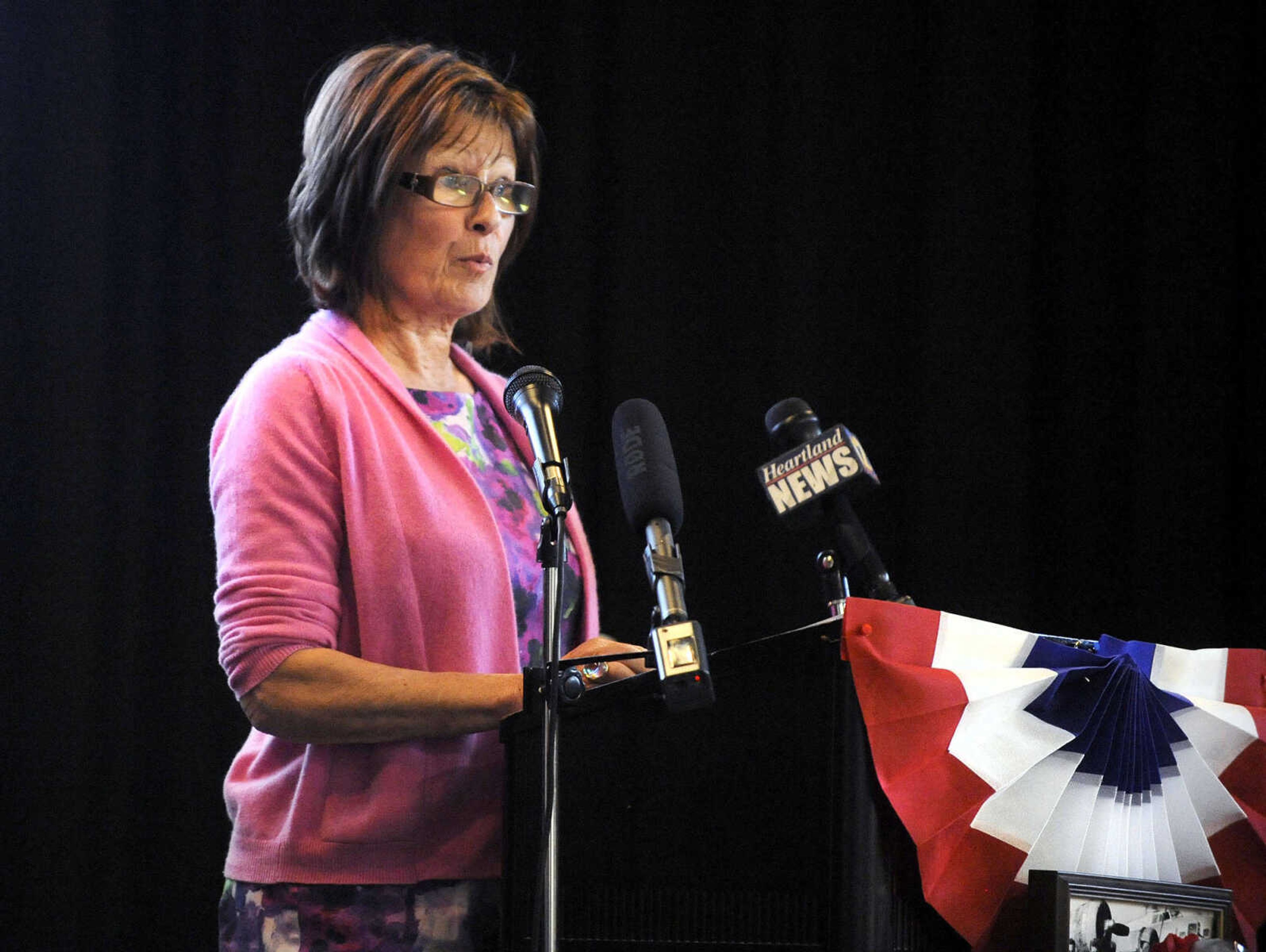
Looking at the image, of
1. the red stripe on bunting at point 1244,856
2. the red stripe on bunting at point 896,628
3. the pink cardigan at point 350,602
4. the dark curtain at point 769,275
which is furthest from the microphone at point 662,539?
the dark curtain at point 769,275

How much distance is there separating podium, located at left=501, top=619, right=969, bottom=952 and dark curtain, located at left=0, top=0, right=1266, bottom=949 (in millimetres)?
Result: 1310

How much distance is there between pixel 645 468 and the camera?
104cm

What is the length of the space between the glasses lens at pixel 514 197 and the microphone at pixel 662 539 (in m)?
0.59

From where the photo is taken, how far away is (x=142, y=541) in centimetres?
233

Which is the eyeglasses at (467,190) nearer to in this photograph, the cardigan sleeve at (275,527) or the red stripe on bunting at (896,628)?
the cardigan sleeve at (275,527)

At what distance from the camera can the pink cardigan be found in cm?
129

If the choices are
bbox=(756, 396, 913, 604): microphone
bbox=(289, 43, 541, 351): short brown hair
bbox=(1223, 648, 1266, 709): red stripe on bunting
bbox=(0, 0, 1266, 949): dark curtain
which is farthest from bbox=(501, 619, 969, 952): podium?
bbox=(0, 0, 1266, 949): dark curtain

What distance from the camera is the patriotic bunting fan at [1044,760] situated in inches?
36.4

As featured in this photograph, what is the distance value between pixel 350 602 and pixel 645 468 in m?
0.48

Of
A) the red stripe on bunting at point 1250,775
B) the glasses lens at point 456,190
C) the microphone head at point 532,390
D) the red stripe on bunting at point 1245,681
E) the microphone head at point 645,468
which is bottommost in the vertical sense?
the red stripe on bunting at point 1250,775

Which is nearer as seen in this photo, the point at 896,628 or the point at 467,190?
the point at 896,628

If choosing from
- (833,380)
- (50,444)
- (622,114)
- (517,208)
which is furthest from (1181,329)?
(50,444)

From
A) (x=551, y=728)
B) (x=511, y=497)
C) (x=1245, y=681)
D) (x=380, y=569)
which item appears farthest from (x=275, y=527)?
(x=1245, y=681)

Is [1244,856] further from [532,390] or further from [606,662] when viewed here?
[532,390]
